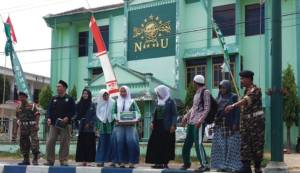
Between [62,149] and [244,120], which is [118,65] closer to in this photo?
[62,149]

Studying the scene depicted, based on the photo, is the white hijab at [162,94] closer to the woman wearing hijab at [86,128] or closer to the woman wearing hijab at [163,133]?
the woman wearing hijab at [163,133]

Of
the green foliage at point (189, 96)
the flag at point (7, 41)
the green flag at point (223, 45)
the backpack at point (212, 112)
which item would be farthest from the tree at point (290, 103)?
A: the backpack at point (212, 112)

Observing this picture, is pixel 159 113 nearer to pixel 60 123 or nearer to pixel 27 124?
pixel 60 123

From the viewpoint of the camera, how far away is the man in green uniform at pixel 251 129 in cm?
665

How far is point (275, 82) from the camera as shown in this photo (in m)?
6.46

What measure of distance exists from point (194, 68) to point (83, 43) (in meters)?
8.48

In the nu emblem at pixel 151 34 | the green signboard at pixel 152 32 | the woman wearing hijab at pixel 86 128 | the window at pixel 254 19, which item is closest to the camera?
the woman wearing hijab at pixel 86 128

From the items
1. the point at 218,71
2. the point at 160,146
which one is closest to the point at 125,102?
the point at 160,146

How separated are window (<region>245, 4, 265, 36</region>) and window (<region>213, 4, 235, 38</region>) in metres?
0.74

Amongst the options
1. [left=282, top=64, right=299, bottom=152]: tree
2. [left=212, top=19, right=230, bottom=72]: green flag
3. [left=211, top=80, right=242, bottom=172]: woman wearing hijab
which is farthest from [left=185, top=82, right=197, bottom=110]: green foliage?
[left=211, top=80, right=242, bottom=172]: woman wearing hijab

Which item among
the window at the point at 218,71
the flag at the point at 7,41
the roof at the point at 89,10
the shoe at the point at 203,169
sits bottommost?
the shoe at the point at 203,169

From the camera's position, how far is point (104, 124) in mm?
8938

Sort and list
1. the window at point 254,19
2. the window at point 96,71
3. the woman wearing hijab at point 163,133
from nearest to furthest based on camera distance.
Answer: the woman wearing hijab at point 163,133
the window at point 254,19
the window at point 96,71

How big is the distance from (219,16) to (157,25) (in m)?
3.61
